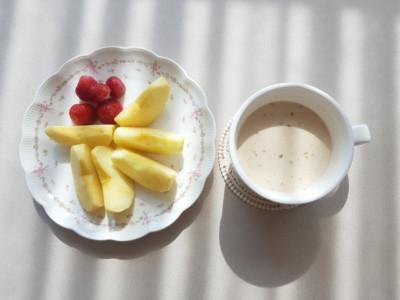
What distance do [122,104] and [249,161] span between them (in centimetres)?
32

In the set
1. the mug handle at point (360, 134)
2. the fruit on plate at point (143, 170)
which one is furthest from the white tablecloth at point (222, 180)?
the mug handle at point (360, 134)

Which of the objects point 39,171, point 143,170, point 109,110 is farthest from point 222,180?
point 39,171

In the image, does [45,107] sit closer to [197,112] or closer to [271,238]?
[197,112]

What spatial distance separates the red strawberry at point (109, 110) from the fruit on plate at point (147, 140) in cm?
4

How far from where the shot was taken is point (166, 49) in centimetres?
94

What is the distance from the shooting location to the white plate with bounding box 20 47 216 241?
0.84m

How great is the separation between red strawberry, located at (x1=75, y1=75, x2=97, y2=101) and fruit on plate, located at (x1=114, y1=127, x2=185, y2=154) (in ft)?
0.34

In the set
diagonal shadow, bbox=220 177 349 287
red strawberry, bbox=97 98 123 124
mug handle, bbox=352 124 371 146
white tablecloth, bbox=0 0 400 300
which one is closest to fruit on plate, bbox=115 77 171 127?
red strawberry, bbox=97 98 123 124

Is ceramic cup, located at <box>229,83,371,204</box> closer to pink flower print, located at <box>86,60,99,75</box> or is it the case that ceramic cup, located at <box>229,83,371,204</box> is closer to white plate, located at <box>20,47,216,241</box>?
white plate, located at <box>20,47,216,241</box>

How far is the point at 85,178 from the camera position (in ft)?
2.72

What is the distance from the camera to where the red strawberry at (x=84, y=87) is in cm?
85

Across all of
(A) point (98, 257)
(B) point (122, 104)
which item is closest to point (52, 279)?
(A) point (98, 257)

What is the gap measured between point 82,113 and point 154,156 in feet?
0.58

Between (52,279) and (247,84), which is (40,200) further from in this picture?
(247,84)
